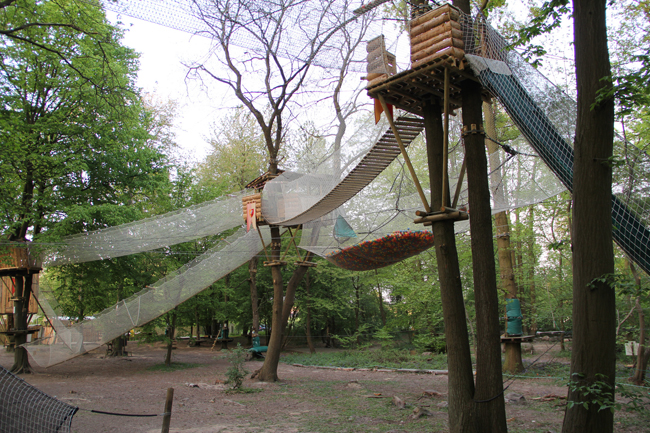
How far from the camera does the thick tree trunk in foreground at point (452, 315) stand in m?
3.59

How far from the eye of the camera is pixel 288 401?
6473 millimetres

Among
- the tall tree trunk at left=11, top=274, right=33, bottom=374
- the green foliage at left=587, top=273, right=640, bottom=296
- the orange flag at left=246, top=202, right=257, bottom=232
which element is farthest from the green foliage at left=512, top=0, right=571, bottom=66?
the tall tree trunk at left=11, top=274, right=33, bottom=374

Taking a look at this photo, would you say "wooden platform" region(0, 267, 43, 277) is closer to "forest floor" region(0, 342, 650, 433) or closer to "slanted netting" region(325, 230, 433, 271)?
"forest floor" region(0, 342, 650, 433)

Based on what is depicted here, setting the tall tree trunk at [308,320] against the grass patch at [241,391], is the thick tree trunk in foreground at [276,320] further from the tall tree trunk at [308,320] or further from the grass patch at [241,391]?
the tall tree trunk at [308,320]

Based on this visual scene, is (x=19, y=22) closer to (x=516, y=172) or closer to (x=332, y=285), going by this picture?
(x=516, y=172)

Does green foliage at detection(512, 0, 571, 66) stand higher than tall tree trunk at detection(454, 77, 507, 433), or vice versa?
green foliage at detection(512, 0, 571, 66)

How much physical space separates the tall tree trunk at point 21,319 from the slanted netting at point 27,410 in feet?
24.1

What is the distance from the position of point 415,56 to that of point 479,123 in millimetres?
786

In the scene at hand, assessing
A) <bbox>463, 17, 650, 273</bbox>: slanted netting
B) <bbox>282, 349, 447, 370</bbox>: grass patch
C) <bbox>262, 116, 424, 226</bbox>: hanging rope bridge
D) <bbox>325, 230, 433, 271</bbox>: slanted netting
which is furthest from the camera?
<bbox>282, 349, 447, 370</bbox>: grass patch

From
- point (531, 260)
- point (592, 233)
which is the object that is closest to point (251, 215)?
point (592, 233)

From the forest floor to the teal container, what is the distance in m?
0.82

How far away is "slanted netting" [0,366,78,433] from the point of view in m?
3.05

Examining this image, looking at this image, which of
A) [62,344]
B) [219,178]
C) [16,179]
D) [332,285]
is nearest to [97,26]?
[16,179]

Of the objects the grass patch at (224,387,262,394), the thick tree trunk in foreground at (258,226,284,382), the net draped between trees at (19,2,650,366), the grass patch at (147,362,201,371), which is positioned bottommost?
the grass patch at (147,362,201,371)
